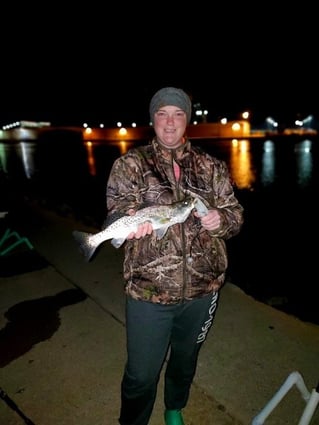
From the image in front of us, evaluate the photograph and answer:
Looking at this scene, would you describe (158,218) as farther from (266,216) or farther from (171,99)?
(266,216)

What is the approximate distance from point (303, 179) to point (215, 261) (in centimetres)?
1556

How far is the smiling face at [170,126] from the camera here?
2471mm

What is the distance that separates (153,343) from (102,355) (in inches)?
57.3

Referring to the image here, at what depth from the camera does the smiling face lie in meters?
2.47

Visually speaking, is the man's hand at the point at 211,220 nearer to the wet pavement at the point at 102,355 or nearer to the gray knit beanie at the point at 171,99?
the gray knit beanie at the point at 171,99

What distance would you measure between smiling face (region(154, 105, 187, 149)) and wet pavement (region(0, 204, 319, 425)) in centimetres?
217

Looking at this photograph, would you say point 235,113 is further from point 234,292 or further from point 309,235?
point 234,292

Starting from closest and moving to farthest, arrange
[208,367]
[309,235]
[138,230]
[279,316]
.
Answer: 1. [138,230]
2. [208,367]
3. [279,316]
4. [309,235]

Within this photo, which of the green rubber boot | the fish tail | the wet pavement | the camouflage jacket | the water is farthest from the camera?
the water

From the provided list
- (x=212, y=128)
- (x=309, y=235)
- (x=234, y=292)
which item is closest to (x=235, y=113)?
(x=212, y=128)

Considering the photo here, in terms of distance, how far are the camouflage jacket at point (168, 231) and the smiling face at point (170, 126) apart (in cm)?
5

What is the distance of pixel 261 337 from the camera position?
392 cm

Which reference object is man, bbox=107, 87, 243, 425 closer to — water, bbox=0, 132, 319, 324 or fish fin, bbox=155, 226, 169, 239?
fish fin, bbox=155, 226, 169, 239

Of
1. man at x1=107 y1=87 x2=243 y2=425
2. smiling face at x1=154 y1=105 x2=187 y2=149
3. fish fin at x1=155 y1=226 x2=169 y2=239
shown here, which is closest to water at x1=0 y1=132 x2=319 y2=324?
man at x1=107 y1=87 x2=243 y2=425
